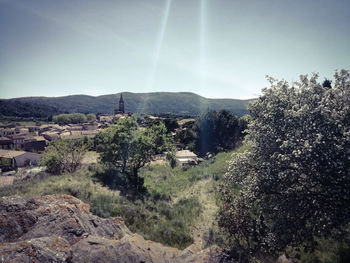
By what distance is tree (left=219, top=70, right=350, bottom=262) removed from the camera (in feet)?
18.5

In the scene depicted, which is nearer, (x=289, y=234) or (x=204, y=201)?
(x=289, y=234)

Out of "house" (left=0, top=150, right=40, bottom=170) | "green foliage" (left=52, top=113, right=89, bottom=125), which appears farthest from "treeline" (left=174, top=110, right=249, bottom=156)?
"green foliage" (left=52, top=113, right=89, bottom=125)

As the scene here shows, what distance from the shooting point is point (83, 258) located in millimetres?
4754


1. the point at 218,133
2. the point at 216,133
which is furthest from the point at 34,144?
the point at 218,133

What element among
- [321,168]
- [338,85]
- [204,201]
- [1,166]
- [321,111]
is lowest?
[1,166]

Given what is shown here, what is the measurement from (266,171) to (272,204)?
1.38m

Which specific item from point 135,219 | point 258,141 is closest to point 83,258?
point 135,219

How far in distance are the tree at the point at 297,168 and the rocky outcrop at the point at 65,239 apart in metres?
2.56

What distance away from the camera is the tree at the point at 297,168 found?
222 inches

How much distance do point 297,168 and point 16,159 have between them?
57.4 m

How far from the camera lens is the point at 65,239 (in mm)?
5391

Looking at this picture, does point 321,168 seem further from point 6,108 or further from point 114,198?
point 6,108

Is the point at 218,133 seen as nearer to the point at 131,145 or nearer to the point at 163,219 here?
the point at 131,145

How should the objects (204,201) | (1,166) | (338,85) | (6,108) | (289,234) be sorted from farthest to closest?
1. (6,108)
2. (1,166)
3. (204,201)
4. (338,85)
5. (289,234)
